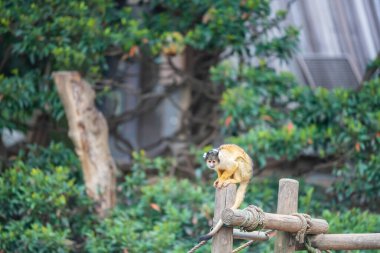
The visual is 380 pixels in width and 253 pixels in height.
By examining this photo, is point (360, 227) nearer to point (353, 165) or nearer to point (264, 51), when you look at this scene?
point (353, 165)

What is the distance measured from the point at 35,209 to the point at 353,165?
2.98 metres

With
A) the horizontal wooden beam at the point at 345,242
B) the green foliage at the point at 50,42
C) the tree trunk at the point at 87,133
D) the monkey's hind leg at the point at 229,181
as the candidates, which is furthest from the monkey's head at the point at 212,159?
the green foliage at the point at 50,42

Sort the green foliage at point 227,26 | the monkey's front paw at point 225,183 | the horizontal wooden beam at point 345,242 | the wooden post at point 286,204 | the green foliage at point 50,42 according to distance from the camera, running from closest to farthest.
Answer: the monkey's front paw at point 225,183
the horizontal wooden beam at point 345,242
the wooden post at point 286,204
the green foliage at point 50,42
the green foliage at point 227,26

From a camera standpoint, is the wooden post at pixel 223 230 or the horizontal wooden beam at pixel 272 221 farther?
the wooden post at pixel 223 230

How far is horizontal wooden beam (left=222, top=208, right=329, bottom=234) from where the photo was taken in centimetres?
462

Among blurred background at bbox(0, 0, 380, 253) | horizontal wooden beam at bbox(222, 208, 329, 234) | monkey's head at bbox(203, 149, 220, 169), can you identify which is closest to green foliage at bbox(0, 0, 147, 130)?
blurred background at bbox(0, 0, 380, 253)

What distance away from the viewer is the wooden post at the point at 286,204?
5148 mm

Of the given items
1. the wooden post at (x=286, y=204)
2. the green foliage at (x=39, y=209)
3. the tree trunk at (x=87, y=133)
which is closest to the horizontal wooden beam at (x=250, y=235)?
the wooden post at (x=286, y=204)

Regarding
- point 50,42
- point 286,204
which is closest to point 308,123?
point 50,42

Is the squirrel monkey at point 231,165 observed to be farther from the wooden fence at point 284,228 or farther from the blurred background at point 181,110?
the blurred background at point 181,110

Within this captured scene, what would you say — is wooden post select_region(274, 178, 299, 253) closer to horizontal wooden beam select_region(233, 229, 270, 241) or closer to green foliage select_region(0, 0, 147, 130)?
horizontal wooden beam select_region(233, 229, 270, 241)

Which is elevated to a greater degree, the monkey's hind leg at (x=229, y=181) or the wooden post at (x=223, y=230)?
the monkey's hind leg at (x=229, y=181)

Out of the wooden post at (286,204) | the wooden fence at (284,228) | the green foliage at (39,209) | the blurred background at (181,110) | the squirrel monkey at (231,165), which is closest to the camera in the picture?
the wooden fence at (284,228)

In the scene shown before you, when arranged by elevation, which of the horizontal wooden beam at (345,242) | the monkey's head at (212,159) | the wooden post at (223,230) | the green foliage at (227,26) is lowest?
the horizontal wooden beam at (345,242)
